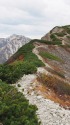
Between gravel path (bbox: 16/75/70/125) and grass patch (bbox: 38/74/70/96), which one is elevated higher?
gravel path (bbox: 16/75/70/125)

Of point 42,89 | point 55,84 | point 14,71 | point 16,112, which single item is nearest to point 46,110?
point 16,112

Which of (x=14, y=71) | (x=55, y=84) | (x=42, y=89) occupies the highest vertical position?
(x=14, y=71)

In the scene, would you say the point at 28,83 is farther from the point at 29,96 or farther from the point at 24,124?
the point at 24,124

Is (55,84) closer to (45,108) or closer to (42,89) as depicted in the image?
(42,89)

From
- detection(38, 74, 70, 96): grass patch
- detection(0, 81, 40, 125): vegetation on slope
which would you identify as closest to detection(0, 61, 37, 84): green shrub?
detection(38, 74, 70, 96): grass patch

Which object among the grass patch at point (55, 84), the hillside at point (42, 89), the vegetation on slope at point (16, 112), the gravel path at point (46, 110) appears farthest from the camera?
the grass patch at point (55, 84)

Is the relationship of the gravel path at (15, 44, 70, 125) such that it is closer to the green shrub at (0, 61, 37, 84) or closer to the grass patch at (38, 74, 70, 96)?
the green shrub at (0, 61, 37, 84)

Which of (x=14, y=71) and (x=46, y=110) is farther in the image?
(x=14, y=71)

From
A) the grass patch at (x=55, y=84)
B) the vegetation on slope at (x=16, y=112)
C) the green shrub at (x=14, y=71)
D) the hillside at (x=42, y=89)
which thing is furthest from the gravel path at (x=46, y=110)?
the grass patch at (x=55, y=84)

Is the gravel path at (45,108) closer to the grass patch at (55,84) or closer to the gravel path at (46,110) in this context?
the gravel path at (46,110)

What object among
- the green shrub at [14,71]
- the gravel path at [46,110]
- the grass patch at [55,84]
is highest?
the green shrub at [14,71]

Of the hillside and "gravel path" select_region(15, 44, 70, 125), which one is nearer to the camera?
"gravel path" select_region(15, 44, 70, 125)
